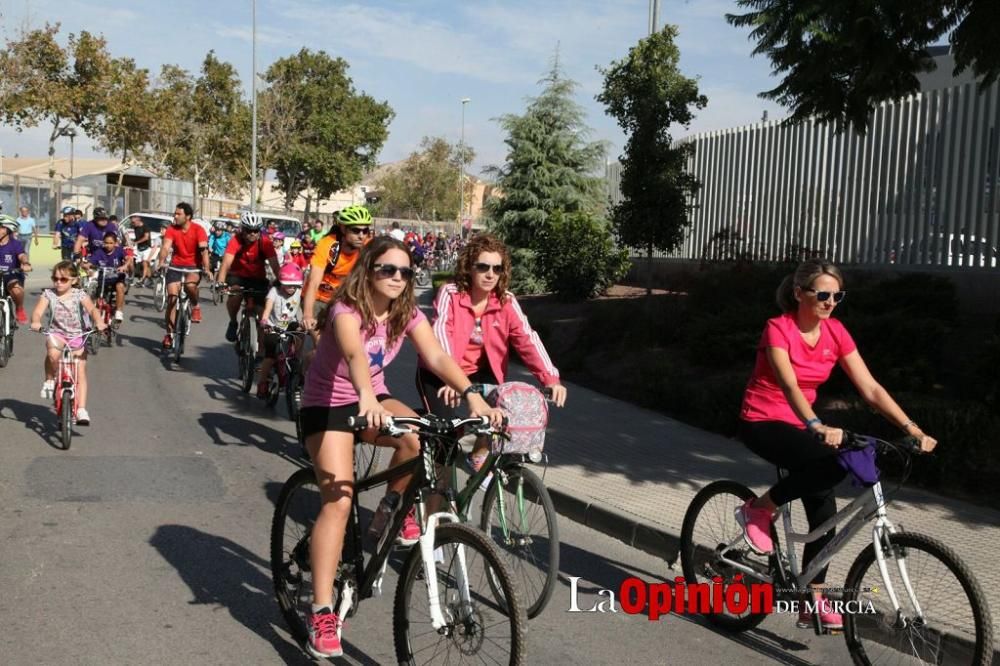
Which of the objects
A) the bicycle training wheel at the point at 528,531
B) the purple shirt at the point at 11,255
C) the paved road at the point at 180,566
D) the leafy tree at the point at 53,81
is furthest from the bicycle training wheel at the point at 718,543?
the leafy tree at the point at 53,81

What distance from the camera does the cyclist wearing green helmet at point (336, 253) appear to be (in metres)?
8.62

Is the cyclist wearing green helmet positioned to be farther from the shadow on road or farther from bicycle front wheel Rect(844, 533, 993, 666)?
bicycle front wheel Rect(844, 533, 993, 666)

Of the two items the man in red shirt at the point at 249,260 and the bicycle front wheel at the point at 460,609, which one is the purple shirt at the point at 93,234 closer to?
the man in red shirt at the point at 249,260

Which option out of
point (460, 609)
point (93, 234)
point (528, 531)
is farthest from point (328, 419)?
point (93, 234)

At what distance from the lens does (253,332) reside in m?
12.4

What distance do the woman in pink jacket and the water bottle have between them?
1247mm

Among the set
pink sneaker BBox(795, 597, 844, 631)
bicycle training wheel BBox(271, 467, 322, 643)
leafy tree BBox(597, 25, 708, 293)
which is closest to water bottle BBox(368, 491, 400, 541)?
bicycle training wheel BBox(271, 467, 322, 643)

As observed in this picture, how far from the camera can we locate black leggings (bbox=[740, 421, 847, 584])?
495cm

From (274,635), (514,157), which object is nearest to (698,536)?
(274,635)

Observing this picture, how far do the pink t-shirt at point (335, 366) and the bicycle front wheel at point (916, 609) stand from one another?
224 centimetres

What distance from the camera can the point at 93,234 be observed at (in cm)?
1720

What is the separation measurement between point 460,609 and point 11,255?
11.8m

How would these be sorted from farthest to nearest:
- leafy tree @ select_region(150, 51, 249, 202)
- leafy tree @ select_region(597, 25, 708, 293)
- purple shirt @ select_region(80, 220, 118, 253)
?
leafy tree @ select_region(150, 51, 249, 202)
leafy tree @ select_region(597, 25, 708, 293)
purple shirt @ select_region(80, 220, 118, 253)

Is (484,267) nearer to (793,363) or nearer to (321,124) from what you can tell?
(793,363)
